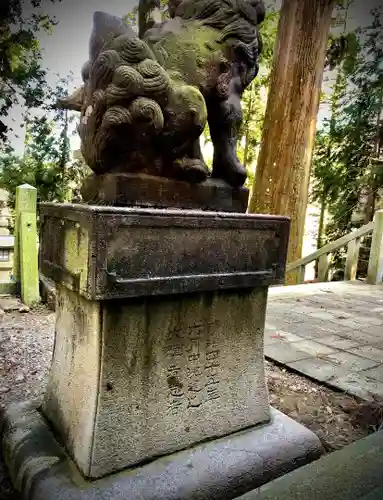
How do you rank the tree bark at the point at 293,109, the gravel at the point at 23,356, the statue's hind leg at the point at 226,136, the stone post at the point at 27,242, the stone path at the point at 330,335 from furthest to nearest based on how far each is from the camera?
the tree bark at the point at 293,109
the stone post at the point at 27,242
the stone path at the point at 330,335
the gravel at the point at 23,356
the statue's hind leg at the point at 226,136

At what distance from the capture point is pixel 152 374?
163 cm

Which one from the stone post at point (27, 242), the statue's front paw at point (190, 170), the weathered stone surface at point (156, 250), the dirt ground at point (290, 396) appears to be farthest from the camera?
the stone post at point (27, 242)

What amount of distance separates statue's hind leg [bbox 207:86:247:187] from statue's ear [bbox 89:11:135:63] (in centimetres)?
50

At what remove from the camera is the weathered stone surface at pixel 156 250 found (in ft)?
4.52

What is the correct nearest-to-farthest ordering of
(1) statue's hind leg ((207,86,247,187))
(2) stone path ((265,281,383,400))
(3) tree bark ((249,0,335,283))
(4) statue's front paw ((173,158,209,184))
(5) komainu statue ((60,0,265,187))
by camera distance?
(5) komainu statue ((60,0,265,187)), (4) statue's front paw ((173,158,209,184)), (1) statue's hind leg ((207,86,247,187)), (2) stone path ((265,281,383,400)), (3) tree bark ((249,0,335,283))

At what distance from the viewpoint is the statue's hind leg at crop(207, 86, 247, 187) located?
183 centimetres

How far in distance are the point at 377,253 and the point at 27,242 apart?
19.5 ft

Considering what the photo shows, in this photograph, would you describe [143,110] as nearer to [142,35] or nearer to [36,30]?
[142,35]

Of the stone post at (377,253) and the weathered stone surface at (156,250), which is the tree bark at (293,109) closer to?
the stone post at (377,253)

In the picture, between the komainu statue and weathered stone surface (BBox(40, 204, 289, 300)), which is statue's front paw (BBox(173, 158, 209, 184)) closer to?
the komainu statue

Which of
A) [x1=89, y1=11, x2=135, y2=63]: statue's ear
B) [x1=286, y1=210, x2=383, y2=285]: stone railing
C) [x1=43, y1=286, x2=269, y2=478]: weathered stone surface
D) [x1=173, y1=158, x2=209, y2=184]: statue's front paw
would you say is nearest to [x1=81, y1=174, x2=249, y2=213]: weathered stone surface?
[x1=173, y1=158, x2=209, y2=184]: statue's front paw

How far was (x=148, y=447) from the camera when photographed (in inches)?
64.5

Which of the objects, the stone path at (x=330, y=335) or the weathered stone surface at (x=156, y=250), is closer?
the weathered stone surface at (x=156, y=250)

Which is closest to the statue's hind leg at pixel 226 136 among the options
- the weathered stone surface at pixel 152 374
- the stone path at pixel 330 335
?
the weathered stone surface at pixel 152 374
